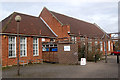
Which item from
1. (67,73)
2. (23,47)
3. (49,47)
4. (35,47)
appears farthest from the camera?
(35,47)

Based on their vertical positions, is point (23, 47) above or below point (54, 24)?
below

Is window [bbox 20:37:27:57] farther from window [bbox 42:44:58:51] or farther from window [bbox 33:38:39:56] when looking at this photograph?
window [bbox 42:44:58:51]

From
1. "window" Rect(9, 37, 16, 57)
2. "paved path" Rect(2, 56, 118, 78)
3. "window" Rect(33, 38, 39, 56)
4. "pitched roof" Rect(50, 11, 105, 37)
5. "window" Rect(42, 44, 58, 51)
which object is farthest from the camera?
"pitched roof" Rect(50, 11, 105, 37)

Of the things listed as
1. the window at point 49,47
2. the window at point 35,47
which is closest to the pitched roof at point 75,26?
the window at point 49,47

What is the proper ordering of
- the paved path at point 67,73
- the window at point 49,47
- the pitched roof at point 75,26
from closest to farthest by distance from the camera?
1. the paved path at point 67,73
2. the window at point 49,47
3. the pitched roof at point 75,26

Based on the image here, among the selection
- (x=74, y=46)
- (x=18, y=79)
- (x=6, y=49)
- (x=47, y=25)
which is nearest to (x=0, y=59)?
(x=6, y=49)

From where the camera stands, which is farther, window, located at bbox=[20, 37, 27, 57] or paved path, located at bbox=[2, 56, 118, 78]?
window, located at bbox=[20, 37, 27, 57]

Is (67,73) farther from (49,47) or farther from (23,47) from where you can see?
(23,47)

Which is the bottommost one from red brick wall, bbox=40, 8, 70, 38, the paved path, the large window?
the paved path

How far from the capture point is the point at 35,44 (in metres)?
18.4

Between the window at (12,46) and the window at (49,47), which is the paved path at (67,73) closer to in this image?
the window at (12,46)

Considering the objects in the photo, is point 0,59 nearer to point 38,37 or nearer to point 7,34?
point 7,34

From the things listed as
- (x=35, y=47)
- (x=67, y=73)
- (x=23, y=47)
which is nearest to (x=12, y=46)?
(x=23, y=47)

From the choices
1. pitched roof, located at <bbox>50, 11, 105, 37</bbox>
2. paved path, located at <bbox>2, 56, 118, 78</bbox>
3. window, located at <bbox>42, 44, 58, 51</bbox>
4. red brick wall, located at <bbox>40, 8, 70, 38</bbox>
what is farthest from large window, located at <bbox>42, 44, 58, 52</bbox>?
pitched roof, located at <bbox>50, 11, 105, 37</bbox>
